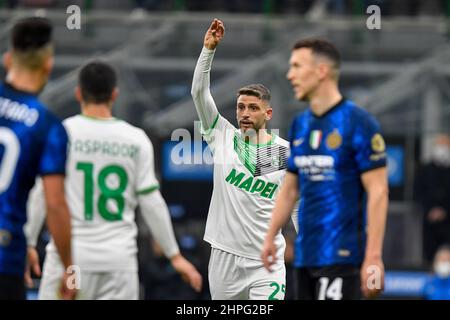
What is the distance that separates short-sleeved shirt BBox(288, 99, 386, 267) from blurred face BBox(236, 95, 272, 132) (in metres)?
1.50

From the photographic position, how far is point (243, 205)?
9.73 m

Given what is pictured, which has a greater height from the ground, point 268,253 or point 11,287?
point 268,253

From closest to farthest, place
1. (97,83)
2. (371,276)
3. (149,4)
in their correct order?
(371,276) → (97,83) → (149,4)

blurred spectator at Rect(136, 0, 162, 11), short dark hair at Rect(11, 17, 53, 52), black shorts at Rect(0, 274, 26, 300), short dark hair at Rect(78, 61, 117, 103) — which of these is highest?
blurred spectator at Rect(136, 0, 162, 11)

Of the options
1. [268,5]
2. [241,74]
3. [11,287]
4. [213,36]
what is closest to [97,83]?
[213,36]

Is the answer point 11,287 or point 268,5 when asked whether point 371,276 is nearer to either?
point 11,287

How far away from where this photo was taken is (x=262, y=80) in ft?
56.4

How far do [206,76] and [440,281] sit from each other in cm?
746

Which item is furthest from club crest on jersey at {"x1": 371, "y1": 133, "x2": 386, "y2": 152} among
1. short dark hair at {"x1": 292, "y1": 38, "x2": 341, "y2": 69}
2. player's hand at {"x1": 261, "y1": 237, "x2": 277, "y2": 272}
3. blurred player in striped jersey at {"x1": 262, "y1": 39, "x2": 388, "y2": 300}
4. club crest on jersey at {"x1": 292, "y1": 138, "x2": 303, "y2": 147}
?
player's hand at {"x1": 261, "y1": 237, "x2": 277, "y2": 272}

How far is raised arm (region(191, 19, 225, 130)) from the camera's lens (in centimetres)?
939

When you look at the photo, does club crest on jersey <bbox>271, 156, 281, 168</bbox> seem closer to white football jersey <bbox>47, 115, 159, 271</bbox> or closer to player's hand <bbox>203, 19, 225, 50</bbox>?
player's hand <bbox>203, 19, 225, 50</bbox>

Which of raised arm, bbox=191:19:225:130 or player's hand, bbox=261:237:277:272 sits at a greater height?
raised arm, bbox=191:19:225:130

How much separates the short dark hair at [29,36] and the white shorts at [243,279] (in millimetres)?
3464

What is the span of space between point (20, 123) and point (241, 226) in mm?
3387
